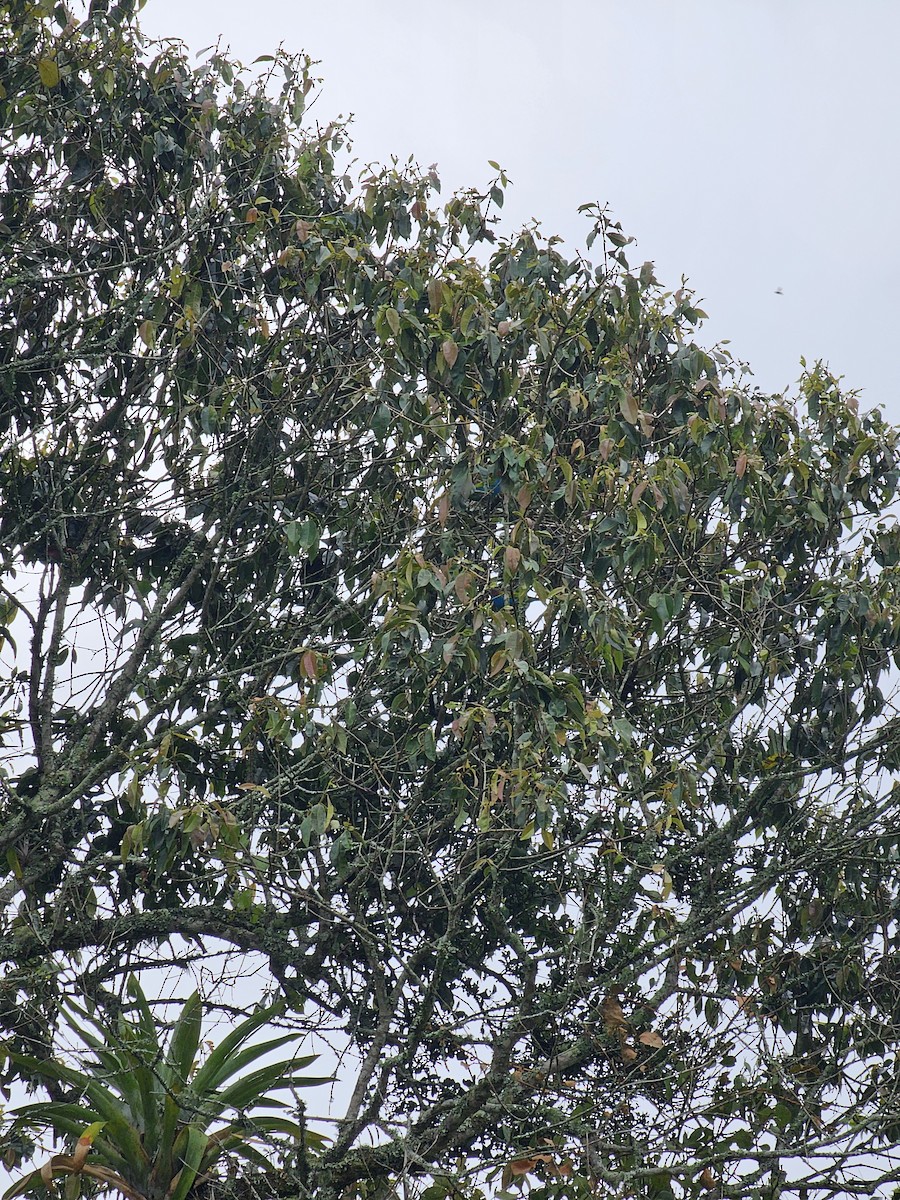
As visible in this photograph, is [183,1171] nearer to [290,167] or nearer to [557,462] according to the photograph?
[557,462]

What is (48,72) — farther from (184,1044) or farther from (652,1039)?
(652,1039)

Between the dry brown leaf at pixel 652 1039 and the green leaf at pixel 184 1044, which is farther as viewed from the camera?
the green leaf at pixel 184 1044

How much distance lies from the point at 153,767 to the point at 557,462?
2.59 metres

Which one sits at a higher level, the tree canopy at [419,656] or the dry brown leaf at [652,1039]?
the tree canopy at [419,656]

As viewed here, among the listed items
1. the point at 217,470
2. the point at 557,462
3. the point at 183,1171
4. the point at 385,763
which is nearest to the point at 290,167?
the point at 217,470

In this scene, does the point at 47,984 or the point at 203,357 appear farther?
the point at 203,357

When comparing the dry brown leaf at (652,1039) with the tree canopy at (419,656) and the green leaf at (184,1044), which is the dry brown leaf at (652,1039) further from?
the green leaf at (184,1044)

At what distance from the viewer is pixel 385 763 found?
7.05 m

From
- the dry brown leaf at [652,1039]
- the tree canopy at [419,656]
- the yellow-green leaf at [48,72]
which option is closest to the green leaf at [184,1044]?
the tree canopy at [419,656]

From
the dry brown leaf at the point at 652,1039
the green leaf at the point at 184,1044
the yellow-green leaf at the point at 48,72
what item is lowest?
the dry brown leaf at the point at 652,1039

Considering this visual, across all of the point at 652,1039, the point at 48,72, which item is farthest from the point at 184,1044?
the point at 48,72

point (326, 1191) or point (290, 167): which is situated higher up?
point (290, 167)

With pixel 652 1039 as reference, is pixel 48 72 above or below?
above

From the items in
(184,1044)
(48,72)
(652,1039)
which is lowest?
(652,1039)
